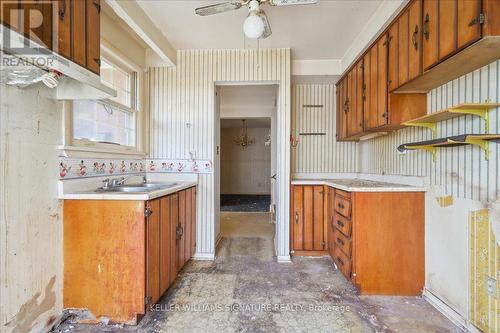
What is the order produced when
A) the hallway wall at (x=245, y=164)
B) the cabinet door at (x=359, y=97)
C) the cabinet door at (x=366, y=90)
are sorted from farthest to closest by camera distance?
the hallway wall at (x=245, y=164) → the cabinet door at (x=359, y=97) → the cabinet door at (x=366, y=90)

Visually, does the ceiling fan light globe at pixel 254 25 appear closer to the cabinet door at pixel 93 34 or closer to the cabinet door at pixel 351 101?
the cabinet door at pixel 93 34

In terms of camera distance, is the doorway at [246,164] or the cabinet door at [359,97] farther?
the doorway at [246,164]

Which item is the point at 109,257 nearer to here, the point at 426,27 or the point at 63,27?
the point at 63,27

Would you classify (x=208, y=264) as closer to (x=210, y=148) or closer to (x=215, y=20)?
(x=210, y=148)

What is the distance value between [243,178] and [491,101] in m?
7.59

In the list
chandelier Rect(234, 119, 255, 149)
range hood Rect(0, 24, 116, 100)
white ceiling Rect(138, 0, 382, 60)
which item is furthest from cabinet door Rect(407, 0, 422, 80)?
chandelier Rect(234, 119, 255, 149)

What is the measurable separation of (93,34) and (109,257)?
4.88 feet

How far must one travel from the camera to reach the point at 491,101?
4.85ft

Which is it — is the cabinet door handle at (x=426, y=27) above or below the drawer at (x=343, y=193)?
above

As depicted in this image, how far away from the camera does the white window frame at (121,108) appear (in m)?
1.82

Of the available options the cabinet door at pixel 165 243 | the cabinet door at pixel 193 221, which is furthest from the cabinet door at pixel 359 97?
the cabinet door at pixel 165 243

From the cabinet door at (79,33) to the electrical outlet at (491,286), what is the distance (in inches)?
110

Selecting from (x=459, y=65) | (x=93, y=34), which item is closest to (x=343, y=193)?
(x=459, y=65)

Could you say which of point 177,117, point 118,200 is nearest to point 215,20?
point 177,117
